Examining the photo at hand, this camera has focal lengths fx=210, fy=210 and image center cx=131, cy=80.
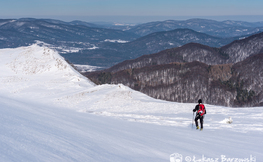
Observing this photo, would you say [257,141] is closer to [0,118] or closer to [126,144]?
[126,144]

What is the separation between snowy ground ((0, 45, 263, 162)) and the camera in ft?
18.0

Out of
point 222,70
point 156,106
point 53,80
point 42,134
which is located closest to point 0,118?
point 42,134

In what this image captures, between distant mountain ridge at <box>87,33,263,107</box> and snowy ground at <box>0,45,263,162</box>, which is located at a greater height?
snowy ground at <box>0,45,263,162</box>

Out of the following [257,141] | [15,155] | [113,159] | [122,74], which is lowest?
[122,74]

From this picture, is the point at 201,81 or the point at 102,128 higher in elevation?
the point at 102,128

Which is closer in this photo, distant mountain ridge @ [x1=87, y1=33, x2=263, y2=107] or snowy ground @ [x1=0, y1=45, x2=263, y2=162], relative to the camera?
snowy ground @ [x1=0, y1=45, x2=263, y2=162]

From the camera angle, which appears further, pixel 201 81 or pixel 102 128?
pixel 201 81

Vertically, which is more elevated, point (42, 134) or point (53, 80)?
point (42, 134)

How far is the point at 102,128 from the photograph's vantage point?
1005 cm

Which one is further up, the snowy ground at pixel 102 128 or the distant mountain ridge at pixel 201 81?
the snowy ground at pixel 102 128

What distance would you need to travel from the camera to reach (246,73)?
5856 inches

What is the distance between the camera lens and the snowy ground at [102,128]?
216 inches

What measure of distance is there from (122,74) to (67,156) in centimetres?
15888

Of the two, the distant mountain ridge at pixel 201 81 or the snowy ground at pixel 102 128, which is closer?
the snowy ground at pixel 102 128
